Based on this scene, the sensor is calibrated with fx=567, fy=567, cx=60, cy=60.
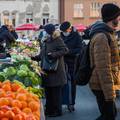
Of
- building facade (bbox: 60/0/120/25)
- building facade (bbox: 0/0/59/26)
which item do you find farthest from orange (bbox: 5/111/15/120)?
building facade (bbox: 60/0/120/25)

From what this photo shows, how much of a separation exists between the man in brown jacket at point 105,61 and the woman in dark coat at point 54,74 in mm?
3805

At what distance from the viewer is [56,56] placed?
10.2 meters

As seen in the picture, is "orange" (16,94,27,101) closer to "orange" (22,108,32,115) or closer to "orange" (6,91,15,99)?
"orange" (6,91,15,99)

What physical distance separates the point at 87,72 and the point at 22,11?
59566 mm

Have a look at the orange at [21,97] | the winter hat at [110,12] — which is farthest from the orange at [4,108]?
the winter hat at [110,12]

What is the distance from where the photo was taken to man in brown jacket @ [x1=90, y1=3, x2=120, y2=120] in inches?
243

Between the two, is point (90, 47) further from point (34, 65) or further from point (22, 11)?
point (22, 11)

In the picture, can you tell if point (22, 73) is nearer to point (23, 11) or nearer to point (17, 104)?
point (17, 104)

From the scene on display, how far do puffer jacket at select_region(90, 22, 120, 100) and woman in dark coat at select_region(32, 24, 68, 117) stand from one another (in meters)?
3.83

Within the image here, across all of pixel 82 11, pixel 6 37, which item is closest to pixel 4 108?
pixel 6 37

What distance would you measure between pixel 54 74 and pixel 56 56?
0.38 m

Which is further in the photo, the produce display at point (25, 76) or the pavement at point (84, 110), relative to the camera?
the pavement at point (84, 110)

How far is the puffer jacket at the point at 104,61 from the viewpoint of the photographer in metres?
6.17

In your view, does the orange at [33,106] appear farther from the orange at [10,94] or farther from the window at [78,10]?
the window at [78,10]
